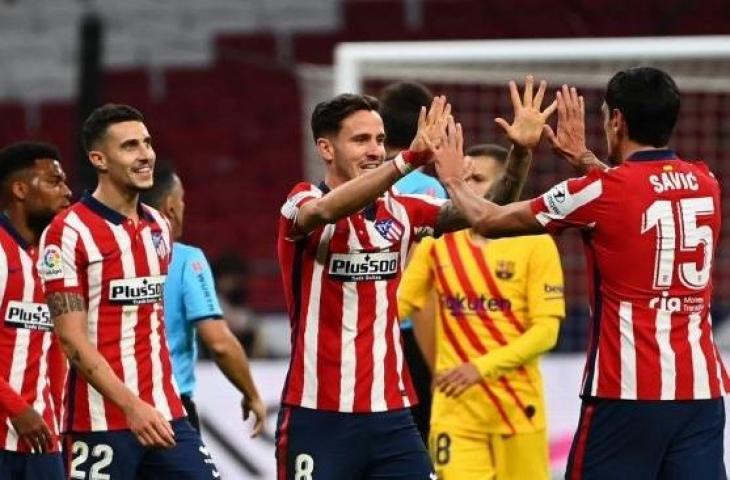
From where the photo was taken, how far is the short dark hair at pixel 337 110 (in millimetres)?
7047

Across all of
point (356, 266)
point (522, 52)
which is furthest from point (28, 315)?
point (522, 52)

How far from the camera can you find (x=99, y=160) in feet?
24.4

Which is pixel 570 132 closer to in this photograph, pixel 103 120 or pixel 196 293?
pixel 103 120

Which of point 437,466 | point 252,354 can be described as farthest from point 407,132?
point 252,354

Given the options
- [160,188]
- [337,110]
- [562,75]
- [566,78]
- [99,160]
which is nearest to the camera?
[337,110]

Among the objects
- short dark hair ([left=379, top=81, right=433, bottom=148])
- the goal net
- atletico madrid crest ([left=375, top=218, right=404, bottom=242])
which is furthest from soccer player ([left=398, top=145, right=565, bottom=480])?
the goal net

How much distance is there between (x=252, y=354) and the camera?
47.4 ft

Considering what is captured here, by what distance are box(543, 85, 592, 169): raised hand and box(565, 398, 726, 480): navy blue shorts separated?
3.20 feet

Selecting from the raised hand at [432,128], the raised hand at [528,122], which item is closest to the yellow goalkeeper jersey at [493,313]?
the raised hand at [528,122]

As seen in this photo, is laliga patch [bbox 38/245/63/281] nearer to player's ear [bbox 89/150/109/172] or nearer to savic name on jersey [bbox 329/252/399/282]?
player's ear [bbox 89/150/109/172]

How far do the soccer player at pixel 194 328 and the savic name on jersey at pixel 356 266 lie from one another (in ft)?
4.97

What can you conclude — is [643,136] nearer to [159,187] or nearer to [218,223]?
[159,187]

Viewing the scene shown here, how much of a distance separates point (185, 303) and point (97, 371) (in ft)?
4.98

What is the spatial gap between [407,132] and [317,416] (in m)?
2.12
